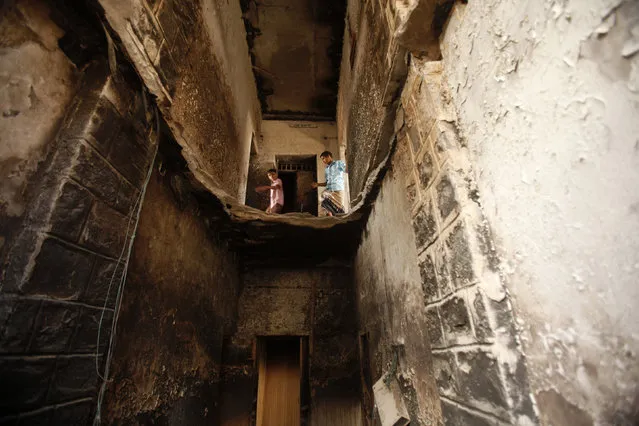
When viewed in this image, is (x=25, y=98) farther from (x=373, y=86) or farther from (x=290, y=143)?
(x=290, y=143)

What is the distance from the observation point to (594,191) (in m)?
0.49

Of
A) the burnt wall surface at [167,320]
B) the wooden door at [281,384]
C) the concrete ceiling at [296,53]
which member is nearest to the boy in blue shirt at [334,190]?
the burnt wall surface at [167,320]

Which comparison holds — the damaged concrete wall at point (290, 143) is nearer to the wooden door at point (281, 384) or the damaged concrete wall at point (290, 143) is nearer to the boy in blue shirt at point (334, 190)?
the boy in blue shirt at point (334, 190)

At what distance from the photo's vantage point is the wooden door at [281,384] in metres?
6.61

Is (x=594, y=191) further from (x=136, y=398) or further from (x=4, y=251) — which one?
(x=136, y=398)

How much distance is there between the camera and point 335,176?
4.67m

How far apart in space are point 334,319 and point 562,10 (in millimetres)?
4123

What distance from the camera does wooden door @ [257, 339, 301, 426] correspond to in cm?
661

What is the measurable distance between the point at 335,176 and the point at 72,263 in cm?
390

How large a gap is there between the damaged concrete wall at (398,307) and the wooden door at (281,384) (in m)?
4.85

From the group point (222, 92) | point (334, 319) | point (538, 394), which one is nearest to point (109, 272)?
point (538, 394)

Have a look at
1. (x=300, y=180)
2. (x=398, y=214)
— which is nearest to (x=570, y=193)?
(x=398, y=214)

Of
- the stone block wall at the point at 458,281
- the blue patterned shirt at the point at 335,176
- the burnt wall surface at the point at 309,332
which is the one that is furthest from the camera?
the blue patterned shirt at the point at 335,176

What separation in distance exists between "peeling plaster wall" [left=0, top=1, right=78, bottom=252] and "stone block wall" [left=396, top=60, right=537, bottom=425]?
1.59 metres
